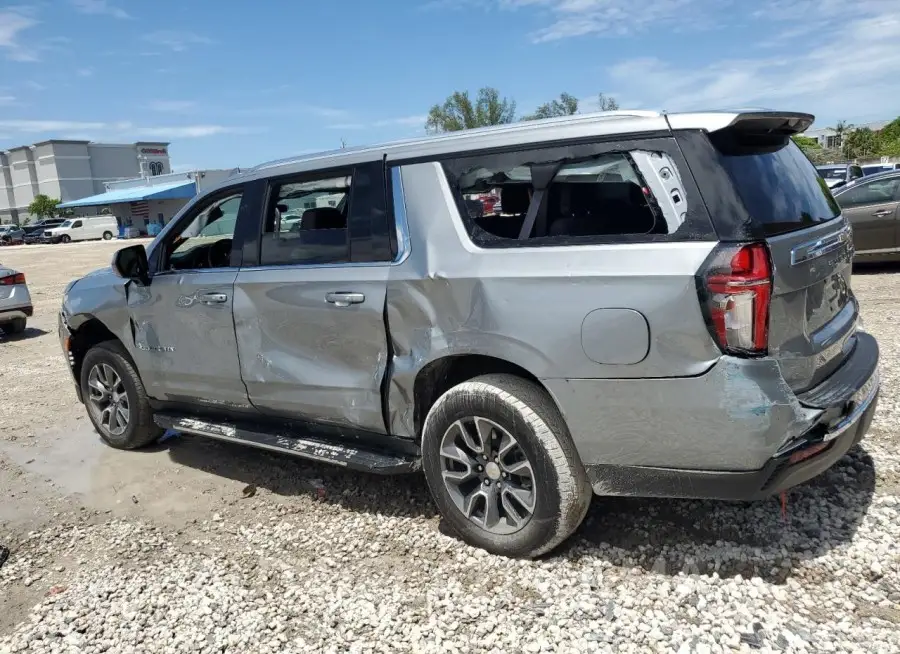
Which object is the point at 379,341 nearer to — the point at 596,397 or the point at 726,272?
the point at 596,397

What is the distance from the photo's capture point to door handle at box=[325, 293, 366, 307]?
359cm

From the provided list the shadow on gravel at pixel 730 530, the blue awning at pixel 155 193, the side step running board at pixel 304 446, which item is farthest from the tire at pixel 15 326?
the blue awning at pixel 155 193

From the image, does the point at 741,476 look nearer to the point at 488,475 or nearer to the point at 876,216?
the point at 488,475

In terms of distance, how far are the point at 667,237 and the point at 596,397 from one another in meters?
0.69

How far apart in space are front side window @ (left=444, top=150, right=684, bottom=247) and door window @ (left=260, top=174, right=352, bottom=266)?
2.44 feet

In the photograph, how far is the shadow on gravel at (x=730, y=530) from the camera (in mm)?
3174

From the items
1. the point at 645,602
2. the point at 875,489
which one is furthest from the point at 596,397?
the point at 875,489

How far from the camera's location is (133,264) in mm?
4719

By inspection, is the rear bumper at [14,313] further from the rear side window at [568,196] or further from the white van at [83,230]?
the white van at [83,230]

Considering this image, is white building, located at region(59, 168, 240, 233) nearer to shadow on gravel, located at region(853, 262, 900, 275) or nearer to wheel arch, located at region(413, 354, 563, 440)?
shadow on gravel, located at region(853, 262, 900, 275)

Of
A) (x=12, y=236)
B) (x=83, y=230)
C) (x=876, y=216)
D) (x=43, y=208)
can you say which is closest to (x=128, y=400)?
(x=876, y=216)

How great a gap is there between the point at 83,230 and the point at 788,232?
190 feet

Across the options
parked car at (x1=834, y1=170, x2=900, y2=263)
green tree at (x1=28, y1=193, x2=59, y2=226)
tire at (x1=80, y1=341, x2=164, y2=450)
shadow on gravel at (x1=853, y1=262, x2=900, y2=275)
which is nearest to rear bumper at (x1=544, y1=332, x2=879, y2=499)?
tire at (x1=80, y1=341, x2=164, y2=450)

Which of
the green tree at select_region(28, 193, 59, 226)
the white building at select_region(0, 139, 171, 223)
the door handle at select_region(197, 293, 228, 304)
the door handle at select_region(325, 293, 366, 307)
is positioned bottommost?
the door handle at select_region(197, 293, 228, 304)
